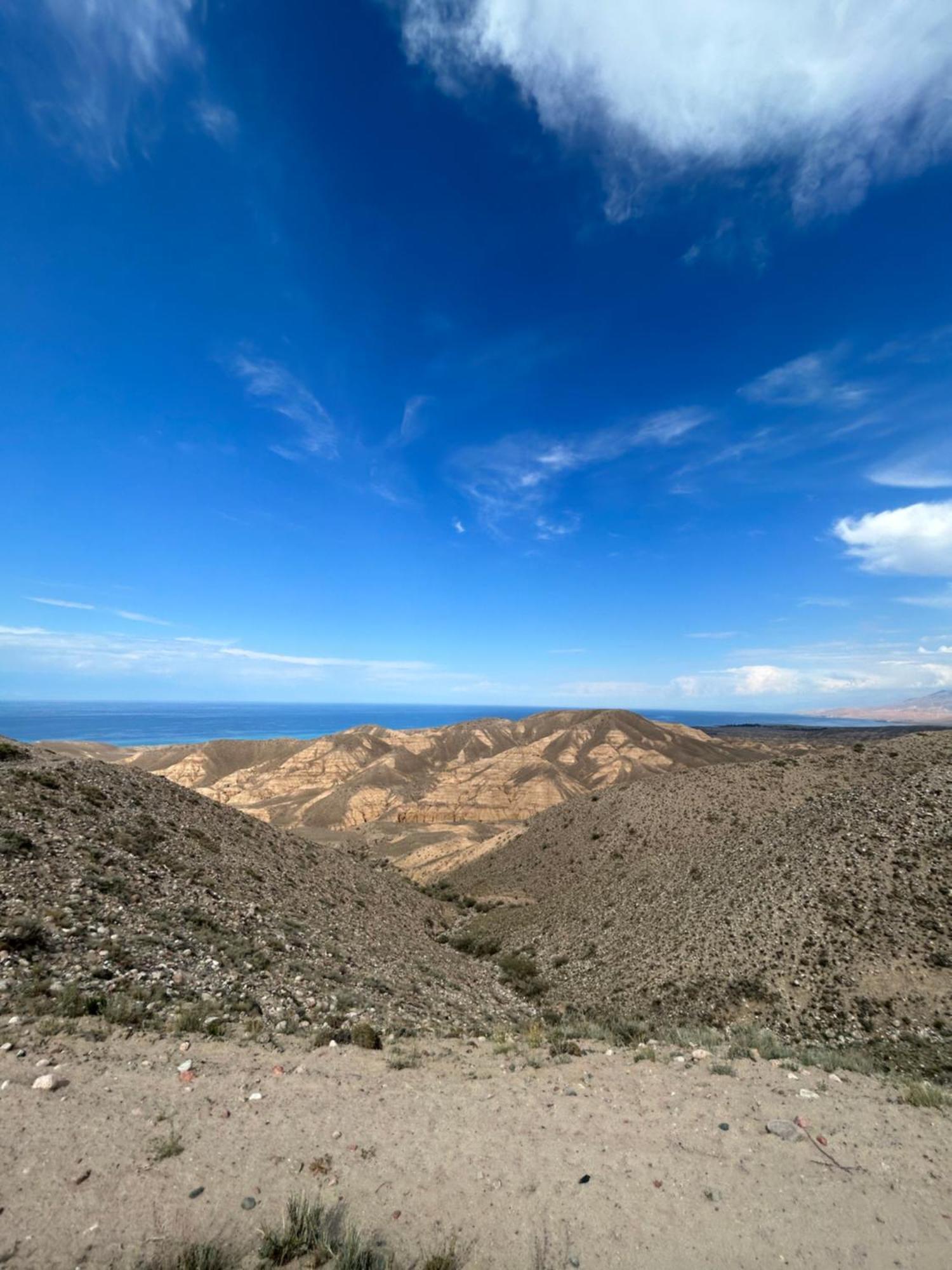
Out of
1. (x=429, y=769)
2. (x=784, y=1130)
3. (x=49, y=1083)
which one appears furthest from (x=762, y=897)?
(x=429, y=769)

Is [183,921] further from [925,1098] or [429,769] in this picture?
[429,769]

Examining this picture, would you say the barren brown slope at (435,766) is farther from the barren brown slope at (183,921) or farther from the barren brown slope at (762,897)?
the barren brown slope at (183,921)

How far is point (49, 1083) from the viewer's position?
309 inches

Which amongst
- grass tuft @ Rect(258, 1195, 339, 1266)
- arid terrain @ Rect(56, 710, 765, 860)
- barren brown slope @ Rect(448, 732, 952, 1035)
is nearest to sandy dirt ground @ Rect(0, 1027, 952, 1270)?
grass tuft @ Rect(258, 1195, 339, 1266)

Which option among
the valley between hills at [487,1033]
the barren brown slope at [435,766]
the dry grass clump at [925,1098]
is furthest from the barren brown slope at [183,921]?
the barren brown slope at [435,766]

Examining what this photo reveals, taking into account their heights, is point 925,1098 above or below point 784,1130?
below

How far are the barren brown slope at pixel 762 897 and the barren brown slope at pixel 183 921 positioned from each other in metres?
5.86

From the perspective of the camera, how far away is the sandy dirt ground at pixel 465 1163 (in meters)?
6.15

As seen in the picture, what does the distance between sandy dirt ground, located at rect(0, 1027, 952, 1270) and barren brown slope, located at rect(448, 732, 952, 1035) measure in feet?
29.4

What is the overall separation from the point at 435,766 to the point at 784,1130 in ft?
345

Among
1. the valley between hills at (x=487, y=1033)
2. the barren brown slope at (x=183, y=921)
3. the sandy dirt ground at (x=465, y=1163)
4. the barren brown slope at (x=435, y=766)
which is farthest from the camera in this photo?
the barren brown slope at (x=435, y=766)

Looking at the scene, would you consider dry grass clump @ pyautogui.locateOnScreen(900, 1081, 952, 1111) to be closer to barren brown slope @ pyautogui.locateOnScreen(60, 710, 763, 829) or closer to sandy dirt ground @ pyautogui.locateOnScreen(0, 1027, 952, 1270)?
sandy dirt ground @ pyautogui.locateOnScreen(0, 1027, 952, 1270)

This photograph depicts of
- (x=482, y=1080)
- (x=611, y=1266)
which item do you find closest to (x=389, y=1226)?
(x=611, y=1266)

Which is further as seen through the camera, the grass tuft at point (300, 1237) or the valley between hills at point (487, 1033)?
the valley between hills at point (487, 1033)
